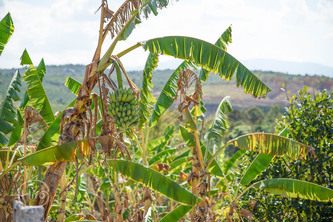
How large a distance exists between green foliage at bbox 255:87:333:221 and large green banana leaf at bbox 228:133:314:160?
72 centimetres

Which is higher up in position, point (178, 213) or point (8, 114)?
point (8, 114)

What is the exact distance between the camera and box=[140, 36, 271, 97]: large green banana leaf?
143 inches

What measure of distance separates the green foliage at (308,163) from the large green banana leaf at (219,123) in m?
1.00

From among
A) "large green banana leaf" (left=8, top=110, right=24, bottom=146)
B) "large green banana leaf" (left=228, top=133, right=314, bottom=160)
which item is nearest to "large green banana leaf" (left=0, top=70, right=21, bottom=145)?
"large green banana leaf" (left=8, top=110, right=24, bottom=146)

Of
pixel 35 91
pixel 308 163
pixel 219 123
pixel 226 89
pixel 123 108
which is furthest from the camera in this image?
pixel 226 89

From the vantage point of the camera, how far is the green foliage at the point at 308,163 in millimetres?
5016

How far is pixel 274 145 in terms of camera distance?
175 inches

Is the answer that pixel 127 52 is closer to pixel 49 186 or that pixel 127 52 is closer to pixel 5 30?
pixel 49 186

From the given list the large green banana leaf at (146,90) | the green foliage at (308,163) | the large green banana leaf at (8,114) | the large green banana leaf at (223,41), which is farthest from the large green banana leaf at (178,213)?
the large green banana leaf at (8,114)

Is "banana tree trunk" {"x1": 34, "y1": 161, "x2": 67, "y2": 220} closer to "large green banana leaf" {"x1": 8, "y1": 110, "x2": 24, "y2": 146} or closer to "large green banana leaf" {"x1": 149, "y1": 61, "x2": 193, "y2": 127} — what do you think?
"large green banana leaf" {"x1": 8, "y1": 110, "x2": 24, "y2": 146}

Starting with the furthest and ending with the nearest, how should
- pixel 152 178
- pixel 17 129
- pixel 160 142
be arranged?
pixel 160 142 → pixel 17 129 → pixel 152 178

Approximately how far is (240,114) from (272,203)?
26.4 metres

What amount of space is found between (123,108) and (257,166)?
279 centimetres

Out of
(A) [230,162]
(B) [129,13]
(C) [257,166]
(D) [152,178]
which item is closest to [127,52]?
(B) [129,13]
